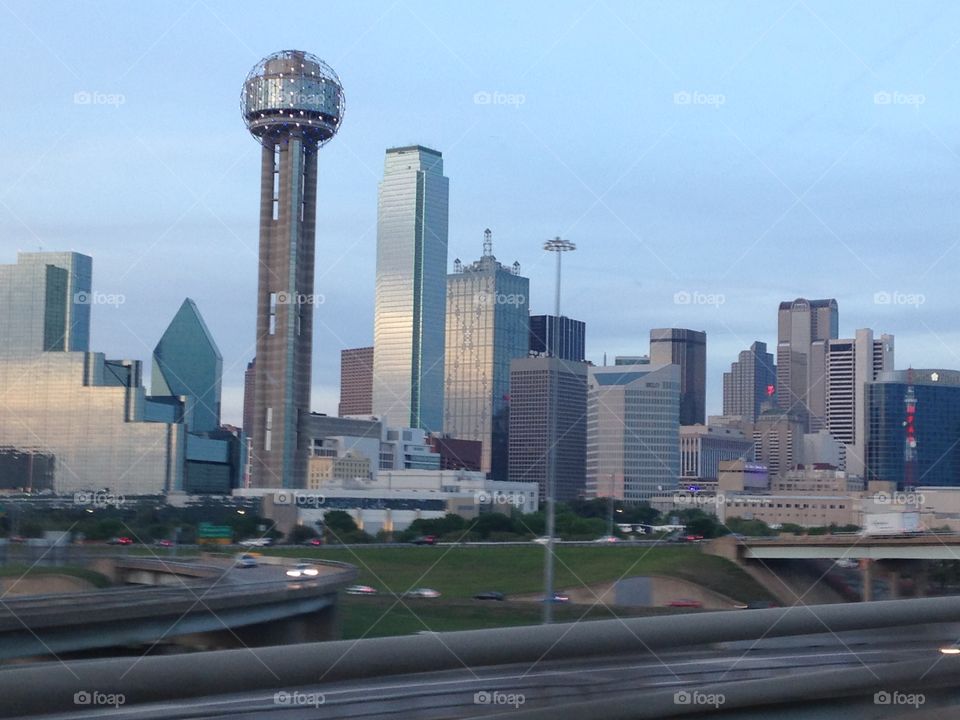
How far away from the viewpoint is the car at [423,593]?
1735 centimetres

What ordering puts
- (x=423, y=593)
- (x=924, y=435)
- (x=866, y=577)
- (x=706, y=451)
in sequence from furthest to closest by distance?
(x=706, y=451), (x=924, y=435), (x=866, y=577), (x=423, y=593)

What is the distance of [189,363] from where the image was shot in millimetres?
118375

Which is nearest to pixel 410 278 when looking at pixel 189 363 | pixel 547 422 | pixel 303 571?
pixel 189 363

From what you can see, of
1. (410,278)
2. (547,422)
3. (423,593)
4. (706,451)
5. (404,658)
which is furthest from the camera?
(410,278)

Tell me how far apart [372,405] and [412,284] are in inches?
770

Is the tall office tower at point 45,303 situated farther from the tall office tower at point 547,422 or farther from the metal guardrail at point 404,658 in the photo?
the metal guardrail at point 404,658

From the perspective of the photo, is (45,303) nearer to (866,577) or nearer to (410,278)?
(866,577)

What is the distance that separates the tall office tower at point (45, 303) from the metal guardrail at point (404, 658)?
6348cm

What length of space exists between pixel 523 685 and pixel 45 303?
80541 mm

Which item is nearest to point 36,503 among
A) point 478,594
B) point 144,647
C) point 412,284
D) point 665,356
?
point 478,594

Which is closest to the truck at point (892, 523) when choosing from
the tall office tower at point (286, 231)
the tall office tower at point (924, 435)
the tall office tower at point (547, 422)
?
the tall office tower at point (547, 422)

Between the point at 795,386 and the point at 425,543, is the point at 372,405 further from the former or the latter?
the point at 425,543

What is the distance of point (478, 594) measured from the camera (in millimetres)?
18562

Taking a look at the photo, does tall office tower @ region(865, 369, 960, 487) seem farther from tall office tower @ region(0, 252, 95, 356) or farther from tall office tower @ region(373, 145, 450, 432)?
tall office tower @ region(373, 145, 450, 432)
